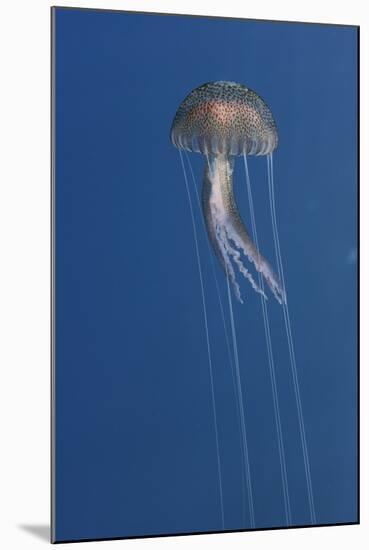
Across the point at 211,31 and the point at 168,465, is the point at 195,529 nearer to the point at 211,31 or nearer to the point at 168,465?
the point at 168,465

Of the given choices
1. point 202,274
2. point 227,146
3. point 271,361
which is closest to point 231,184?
point 227,146

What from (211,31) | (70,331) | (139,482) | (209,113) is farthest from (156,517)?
(211,31)

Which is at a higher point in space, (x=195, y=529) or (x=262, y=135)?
(x=262, y=135)

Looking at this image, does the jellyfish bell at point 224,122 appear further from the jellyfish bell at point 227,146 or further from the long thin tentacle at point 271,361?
the long thin tentacle at point 271,361

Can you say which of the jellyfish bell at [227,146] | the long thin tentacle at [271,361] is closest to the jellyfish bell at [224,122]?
the jellyfish bell at [227,146]

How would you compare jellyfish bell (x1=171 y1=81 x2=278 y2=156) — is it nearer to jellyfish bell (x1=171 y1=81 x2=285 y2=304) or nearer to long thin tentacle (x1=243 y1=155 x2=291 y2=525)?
jellyfish bell (x1=171 y1=81 x2=285 y2=304)

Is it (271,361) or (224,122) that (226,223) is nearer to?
(224,122)

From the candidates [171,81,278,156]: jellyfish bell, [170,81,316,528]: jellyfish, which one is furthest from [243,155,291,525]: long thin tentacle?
[171,81,278,156]: jellyfish bell
